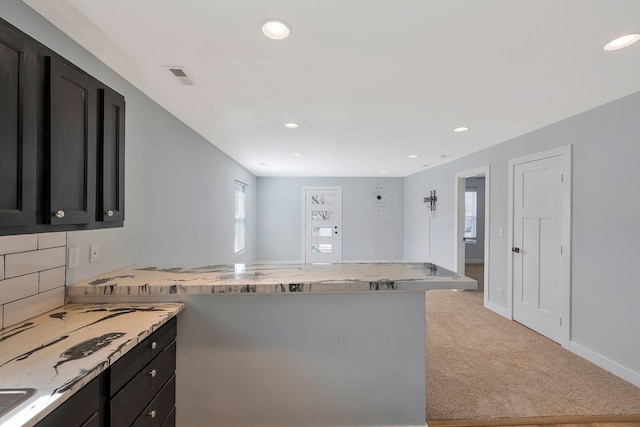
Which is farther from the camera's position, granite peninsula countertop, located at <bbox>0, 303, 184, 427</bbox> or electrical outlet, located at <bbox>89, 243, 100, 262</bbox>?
electrical outlet, located at <bbox>89, 243, 100, 262</bbox>

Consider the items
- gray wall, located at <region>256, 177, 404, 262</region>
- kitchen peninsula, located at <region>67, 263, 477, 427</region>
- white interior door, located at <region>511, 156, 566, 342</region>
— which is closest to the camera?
kitchen peninsula, located at <region>67, 263, 477, 427</region>

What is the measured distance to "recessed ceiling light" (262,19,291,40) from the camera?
57.7 inches

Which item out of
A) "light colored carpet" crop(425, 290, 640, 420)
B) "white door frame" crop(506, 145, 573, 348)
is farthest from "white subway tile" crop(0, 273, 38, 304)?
"white door frame" crop(506, 145, 573, 348)

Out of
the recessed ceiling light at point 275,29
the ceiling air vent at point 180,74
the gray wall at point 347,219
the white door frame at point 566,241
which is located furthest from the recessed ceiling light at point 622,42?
the gray wall at point 347,219

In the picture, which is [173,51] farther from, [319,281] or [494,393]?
[494,393]

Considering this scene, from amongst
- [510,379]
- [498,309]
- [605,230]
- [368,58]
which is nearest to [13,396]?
[368,58]

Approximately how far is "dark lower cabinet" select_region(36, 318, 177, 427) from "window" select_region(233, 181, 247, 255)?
3974mm

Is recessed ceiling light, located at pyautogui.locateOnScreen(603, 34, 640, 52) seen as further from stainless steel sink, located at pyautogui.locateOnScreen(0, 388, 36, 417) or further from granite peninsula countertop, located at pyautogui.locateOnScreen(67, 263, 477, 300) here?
stainless steel sink, located at pyautogui.locateOnScreen(0, 388, 36, 417)

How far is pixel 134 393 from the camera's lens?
1.27 m

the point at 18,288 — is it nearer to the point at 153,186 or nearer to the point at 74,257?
the point at 74,257

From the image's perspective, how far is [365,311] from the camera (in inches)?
69.4

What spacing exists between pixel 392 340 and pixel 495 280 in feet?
10.1

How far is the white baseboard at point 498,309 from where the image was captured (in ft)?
12.6

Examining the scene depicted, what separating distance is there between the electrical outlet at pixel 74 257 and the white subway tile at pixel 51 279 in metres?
0.06
